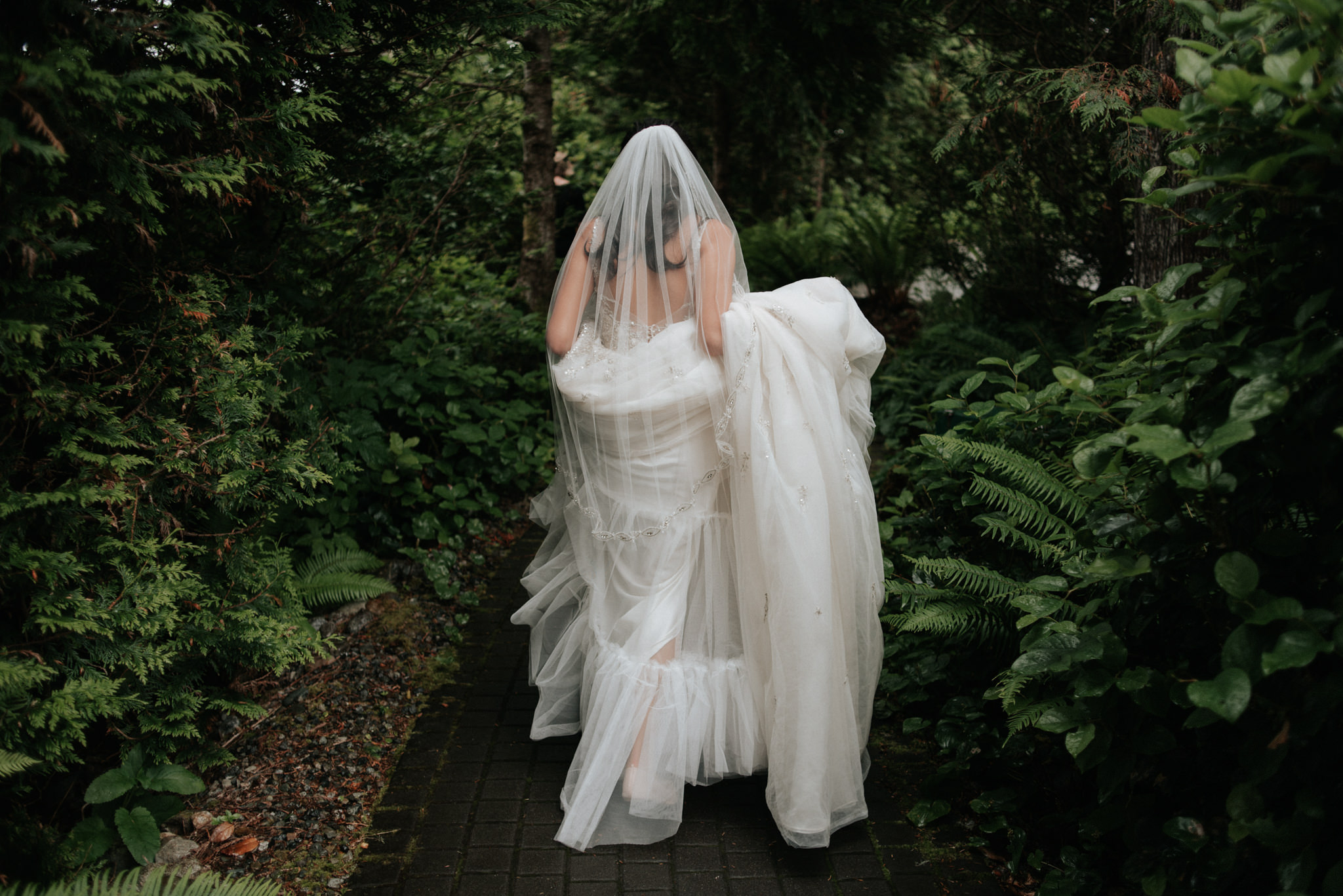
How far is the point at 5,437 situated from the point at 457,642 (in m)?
2.35

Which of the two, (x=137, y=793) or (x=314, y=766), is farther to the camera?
(x=314, y=766)

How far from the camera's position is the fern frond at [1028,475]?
3.38 meters

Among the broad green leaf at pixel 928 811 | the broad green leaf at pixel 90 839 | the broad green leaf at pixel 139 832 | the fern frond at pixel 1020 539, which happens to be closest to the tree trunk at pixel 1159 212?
the fern frond at pixel 1020 539

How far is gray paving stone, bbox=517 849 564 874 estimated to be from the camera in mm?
2771

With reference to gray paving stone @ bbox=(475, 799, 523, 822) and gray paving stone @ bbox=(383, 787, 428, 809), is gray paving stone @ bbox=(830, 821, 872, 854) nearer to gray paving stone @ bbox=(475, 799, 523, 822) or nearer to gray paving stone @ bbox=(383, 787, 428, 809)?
gray paving stone @ bbox=(475, 799, 523, 822)

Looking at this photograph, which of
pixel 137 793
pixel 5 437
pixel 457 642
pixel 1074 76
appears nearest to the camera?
pixel 5 437

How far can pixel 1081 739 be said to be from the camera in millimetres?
2330

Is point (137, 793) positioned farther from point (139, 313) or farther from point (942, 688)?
point (942, 688)

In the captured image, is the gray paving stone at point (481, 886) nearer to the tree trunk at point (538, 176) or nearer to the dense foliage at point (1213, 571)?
the dense foliage at point (1213, 571)

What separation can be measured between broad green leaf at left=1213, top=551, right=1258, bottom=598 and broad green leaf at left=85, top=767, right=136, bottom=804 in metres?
3.09

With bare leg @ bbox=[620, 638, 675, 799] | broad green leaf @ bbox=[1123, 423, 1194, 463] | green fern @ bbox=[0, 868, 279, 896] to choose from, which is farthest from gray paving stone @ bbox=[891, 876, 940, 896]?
green fern @ bbox=[0, 868, 279, 896]

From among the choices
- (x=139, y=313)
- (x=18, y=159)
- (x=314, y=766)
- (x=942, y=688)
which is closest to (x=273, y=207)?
(x=139, y=313)

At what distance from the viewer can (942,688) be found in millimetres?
3680

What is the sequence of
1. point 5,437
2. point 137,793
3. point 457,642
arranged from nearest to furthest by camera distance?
→ point 5,437
point 137,793
point 457,642
